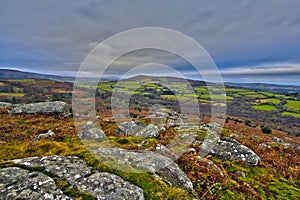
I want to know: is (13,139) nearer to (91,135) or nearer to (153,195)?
(91,135)

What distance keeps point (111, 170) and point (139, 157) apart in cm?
130

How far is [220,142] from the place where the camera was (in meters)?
9.61

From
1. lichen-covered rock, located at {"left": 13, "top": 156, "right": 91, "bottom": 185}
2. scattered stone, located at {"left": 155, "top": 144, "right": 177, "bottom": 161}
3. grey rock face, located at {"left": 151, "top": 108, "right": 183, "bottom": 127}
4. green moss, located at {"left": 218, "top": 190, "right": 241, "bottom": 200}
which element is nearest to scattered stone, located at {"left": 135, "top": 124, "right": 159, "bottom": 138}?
grey rock face, located at {"left": 151, "top": 108, "right": 183, "bottom": 127}

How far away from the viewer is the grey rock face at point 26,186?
3.84 meters

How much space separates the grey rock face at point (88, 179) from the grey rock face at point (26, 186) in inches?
13.0

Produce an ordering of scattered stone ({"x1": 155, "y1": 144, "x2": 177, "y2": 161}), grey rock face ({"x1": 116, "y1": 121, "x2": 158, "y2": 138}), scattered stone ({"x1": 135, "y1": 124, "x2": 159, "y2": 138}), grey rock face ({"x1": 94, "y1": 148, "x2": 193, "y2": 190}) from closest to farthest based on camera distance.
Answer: grey rock face ({"x1": 94, "y1": 148, "x2": 193, "y2": 190}) < scattered stone ({"x1": 155, "y1": 144, "x2": 177, "y2": 161}) < scattered stone ({"x1": 135, "y1": 124, "x2": 159, "y2": 138}) < grey rock face ({"x1": 116, "y1": 121, "x2": 158, "y2": 138})

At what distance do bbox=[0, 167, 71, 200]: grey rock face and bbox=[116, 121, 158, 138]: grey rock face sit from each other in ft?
23.6

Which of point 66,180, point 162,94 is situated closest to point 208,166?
point 66,180

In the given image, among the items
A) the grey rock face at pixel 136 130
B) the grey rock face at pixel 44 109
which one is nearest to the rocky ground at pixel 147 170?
the grey rock face at pixel 136 130

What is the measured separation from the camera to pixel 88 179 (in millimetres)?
4508

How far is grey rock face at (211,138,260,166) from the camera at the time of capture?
876 centimetres

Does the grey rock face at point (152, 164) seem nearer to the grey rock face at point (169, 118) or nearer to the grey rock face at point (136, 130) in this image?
the grey rock face at point (136, 130)

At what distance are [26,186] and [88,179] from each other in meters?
1.31

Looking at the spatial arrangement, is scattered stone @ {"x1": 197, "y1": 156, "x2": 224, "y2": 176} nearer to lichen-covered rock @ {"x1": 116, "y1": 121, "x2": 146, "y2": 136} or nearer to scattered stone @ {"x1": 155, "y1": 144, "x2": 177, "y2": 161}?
scattered stone @ {"x1": 155, "y1": 144, "x2": 177, "y2": 161}
